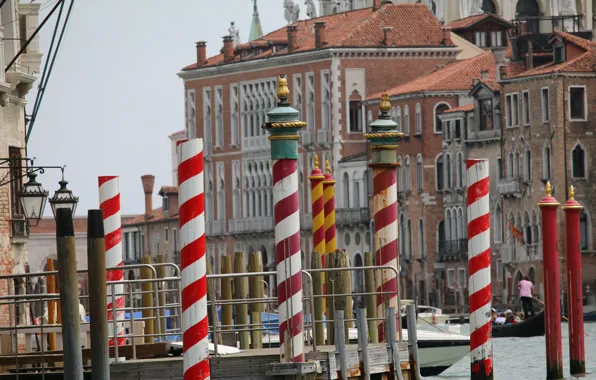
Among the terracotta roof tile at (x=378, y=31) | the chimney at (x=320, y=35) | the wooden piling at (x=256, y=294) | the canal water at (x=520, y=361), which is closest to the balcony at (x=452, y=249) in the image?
the terracotta roof tile at (x=378, y=31)

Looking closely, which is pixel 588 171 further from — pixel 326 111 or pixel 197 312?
pixel 197 312

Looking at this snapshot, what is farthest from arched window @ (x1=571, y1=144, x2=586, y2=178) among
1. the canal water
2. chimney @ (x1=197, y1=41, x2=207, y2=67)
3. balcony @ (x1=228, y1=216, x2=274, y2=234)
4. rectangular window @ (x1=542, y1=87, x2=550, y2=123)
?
chimney @ (x1=197, y1=41, x2=207, y2=67)

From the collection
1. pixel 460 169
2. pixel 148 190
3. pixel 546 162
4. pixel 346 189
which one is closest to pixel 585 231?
pixel 546 162

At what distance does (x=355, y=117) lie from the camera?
9294 centimetres

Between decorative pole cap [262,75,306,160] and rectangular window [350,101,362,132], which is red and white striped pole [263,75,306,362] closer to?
decorative pole cap [262,75,306,160]

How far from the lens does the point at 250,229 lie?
98.0m

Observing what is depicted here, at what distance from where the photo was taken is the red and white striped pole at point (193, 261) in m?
18.5

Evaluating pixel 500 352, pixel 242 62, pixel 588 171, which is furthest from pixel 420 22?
pixel 500 352

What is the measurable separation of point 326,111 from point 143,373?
2930 inches

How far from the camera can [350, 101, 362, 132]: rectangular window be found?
92.6m

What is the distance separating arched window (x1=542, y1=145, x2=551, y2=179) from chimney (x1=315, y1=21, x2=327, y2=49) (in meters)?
15.7

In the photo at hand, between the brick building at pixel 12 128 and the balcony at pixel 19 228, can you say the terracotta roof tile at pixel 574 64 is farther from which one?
the balcony at pixel 19 228

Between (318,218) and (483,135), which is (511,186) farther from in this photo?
(318,218)

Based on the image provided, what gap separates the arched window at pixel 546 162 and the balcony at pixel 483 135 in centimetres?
294
